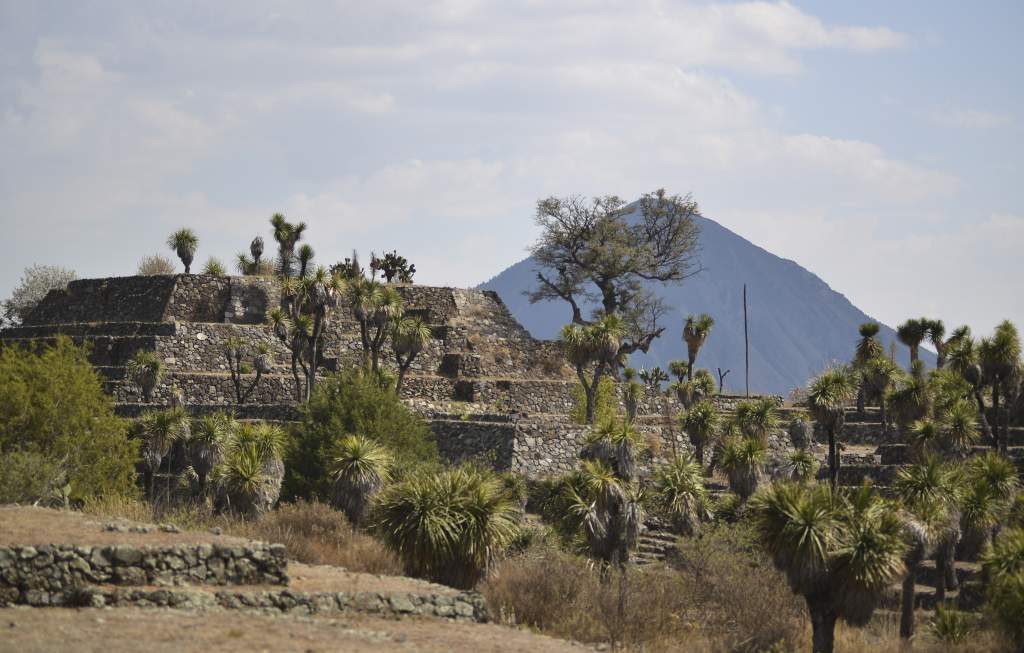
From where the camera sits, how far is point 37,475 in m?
33.1

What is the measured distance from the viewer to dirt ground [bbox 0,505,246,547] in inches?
890

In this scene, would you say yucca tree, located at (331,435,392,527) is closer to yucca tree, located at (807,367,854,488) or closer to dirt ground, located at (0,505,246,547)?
dirt ground, located at (0,505,246,547)

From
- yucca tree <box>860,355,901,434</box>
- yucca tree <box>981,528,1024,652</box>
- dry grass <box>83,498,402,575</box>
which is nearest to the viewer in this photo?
dry grass <box>83,498,402,575</box>

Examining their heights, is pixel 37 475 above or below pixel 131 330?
below

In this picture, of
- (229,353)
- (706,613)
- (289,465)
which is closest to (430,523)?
(706,613)

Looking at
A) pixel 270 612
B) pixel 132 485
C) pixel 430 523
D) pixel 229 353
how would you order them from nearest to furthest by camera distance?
pixel 270 612 < pixel 430 523 < pixel 132 485 < pixel 229 353

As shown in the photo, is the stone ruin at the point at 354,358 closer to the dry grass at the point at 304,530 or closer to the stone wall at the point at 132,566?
the dry grass at the point at 304,530

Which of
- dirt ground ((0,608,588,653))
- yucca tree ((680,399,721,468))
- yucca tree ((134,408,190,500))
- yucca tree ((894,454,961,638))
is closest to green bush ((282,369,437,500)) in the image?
yucca tree ((134,408,190,500))

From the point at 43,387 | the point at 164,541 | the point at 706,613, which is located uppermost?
the point at 43,387

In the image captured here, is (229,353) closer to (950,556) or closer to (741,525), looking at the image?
(741,525)

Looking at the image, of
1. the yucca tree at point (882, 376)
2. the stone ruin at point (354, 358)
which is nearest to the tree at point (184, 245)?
the stone ruin at point (354, 358)

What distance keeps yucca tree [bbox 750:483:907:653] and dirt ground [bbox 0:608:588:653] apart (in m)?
9.12

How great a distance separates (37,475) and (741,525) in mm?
20839

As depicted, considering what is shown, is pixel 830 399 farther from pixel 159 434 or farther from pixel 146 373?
pixel 146 373
